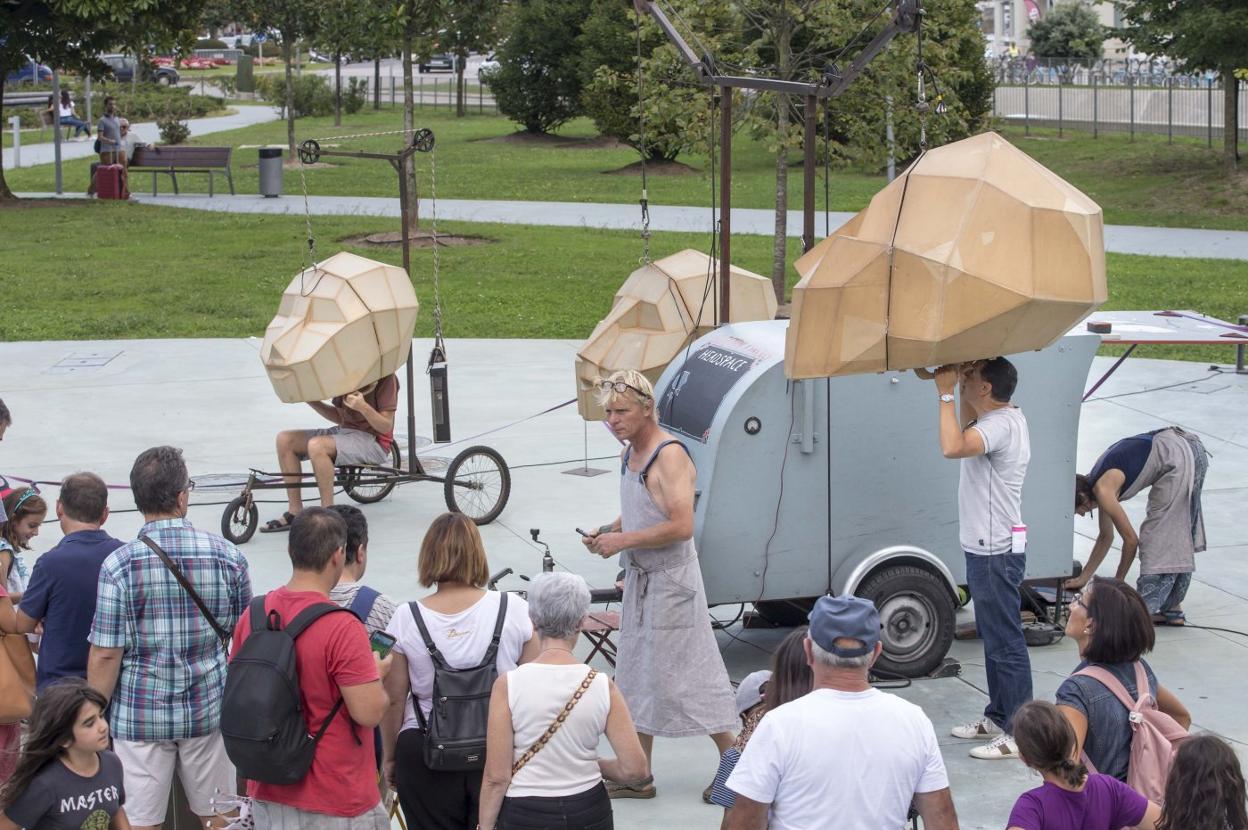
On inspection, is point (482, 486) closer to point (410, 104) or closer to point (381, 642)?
point (381, 642)

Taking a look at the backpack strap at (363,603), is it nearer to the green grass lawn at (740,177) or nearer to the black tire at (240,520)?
the black tire at (240,520)

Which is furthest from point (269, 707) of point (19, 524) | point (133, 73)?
point (133, 73)

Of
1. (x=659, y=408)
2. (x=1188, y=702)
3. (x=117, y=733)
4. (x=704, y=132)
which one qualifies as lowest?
(x=1188, y=702)

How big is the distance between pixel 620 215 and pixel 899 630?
20.6 m

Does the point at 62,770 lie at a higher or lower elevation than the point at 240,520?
higher

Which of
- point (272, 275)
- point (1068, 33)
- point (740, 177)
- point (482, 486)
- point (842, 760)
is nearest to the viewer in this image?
point (842, 760)

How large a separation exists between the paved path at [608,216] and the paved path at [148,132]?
9930 millimetres

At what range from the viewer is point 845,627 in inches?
169

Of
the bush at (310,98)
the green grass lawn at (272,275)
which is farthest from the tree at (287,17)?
the bush at (310,98)

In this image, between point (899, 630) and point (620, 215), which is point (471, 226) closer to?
point (620, 215)

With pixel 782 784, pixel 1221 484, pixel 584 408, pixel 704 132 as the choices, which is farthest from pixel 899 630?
pixel 704 132

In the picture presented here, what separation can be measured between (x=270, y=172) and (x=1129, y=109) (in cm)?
2349

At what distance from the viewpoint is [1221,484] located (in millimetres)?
11617

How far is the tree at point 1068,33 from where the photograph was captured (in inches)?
2205
